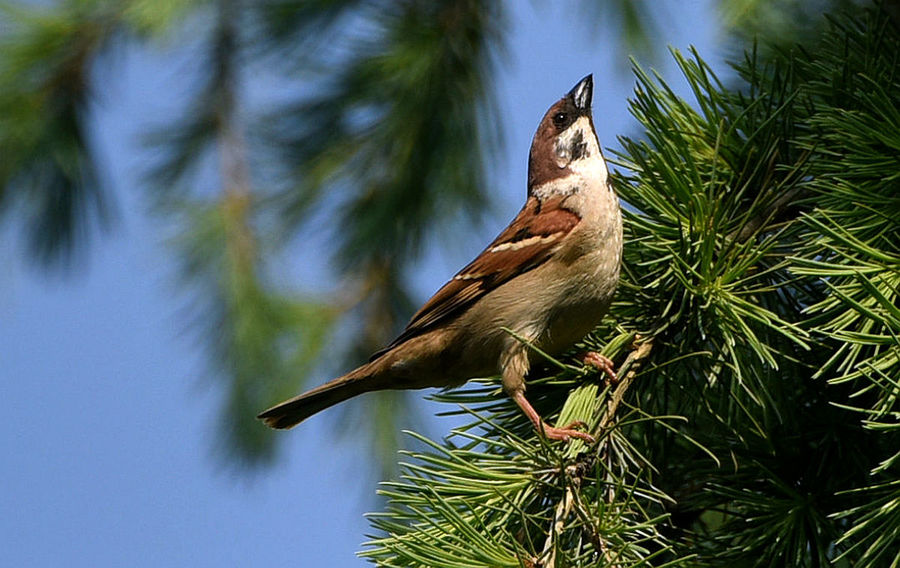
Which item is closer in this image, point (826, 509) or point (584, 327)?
point (826, 509)

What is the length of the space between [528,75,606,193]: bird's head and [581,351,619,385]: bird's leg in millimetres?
1137

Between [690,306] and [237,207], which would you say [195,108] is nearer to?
[237,207]

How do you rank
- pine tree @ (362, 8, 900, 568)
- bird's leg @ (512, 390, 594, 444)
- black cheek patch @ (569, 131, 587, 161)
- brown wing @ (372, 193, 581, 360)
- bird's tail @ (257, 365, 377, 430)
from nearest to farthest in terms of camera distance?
pine tree @ (362, 8, 900, 568) < bird's leg @ (512, 390, 594, 444) < brown wing @ (372, 193, 581, 360) < bird's tail @ (257, 365, 377, 430) < black cheek patch @ (569, 131, 587, 161)

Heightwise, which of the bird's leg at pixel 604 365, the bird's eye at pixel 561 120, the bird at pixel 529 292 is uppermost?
the bird's eye at pixel 561 120

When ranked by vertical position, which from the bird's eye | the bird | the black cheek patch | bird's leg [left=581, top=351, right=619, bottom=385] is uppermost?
the bird's eye

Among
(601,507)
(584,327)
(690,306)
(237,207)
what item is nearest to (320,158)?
(237,207)

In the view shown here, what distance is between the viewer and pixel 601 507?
69.9 inches

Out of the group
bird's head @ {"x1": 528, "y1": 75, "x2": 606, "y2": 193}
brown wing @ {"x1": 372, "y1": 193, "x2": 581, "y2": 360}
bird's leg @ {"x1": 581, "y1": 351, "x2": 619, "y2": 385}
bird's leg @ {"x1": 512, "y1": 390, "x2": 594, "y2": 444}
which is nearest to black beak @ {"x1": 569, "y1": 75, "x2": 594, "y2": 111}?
bird's head @ {"x1": 528, "y1": 75, "x2": 606, "y2": 193}

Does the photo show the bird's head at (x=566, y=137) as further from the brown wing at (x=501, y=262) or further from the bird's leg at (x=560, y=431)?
the bird's leg at (x=560, y=431)

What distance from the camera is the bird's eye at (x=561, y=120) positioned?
337 centimetres

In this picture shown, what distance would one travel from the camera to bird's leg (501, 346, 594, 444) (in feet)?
6.65

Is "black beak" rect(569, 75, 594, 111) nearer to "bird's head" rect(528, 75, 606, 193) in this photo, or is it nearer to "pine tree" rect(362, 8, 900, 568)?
"bird's head" rect(528, 75, 606, 193)

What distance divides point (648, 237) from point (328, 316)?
1669 mm

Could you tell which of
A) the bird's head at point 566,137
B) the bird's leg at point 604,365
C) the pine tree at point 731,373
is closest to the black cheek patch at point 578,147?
the bird's head at point 566,137
